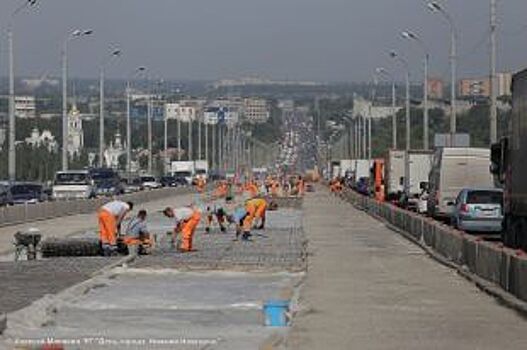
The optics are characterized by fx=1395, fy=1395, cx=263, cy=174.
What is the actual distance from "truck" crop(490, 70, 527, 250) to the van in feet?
55.6

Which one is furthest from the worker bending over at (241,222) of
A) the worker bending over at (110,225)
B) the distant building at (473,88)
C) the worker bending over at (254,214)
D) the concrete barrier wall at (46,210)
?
the distant building at (473,88)

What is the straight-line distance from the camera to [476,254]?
1117 inches

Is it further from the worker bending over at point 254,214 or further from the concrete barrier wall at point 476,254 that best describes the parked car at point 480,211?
the worker bending over at point 254,214

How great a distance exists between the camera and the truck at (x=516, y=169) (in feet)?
105

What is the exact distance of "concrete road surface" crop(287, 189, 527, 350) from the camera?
17750 millimetres

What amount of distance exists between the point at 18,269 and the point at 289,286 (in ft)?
23.3

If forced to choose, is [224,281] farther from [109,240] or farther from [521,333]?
[521,333]

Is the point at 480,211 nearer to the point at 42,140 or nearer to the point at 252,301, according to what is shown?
the point at 252,301

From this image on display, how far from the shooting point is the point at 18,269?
101 feet

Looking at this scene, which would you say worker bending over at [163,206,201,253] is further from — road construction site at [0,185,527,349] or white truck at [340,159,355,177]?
white truck at [340,159,355,177]

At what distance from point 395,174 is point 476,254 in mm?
53760

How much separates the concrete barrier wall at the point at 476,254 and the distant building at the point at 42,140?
118m

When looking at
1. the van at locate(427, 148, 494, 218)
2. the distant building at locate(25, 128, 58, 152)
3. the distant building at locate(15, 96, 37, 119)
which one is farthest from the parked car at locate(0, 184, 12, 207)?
the distant building at locate(15, 96, 37, 119)

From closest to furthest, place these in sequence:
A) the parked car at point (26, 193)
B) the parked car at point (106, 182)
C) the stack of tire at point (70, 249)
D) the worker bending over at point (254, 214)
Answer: the stack of tire at point (70, 249)
the worker bending over at point (254, 214)
the parked car at point (26, 193)
the parked car at point (106, 182)
